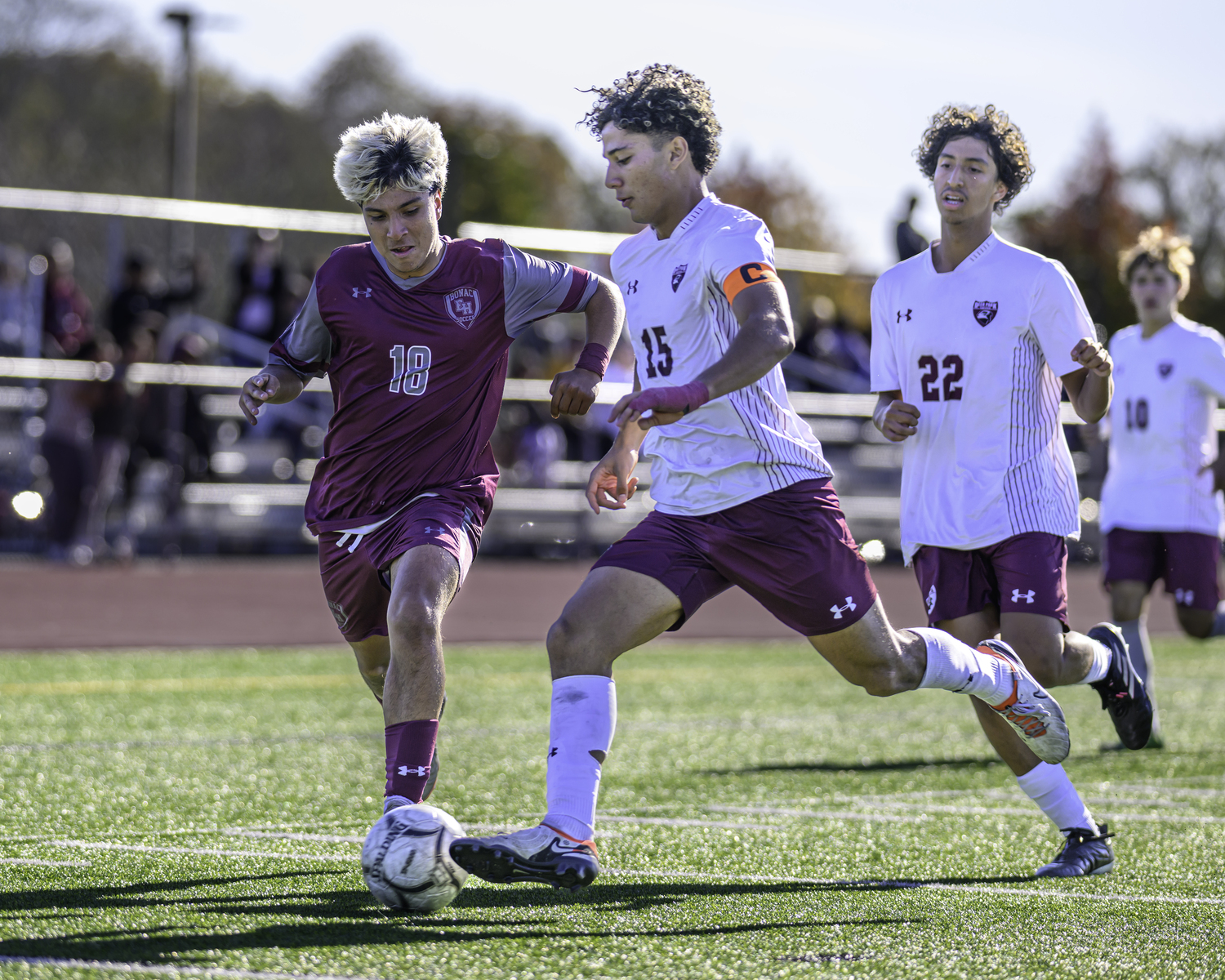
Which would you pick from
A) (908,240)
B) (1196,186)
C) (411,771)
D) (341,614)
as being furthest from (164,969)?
(1196,186)

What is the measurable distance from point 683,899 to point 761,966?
0.78 meters

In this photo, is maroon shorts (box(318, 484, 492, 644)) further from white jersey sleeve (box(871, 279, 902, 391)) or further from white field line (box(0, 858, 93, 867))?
white jersey sleeve (box(871, 279, 902, 391))

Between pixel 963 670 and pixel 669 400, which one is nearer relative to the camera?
pixel 669 400

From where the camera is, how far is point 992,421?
5.31 meters

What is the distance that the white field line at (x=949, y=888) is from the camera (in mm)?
4559

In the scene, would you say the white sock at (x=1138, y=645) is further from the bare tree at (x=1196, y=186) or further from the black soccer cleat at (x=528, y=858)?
the bare tree at (x=1196, y=186)

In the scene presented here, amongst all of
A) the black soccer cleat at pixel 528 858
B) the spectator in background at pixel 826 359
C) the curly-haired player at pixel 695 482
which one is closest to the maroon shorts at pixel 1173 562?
the curly-haired player at pixel 695 482

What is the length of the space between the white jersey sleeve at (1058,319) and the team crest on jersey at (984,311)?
0.11 metres

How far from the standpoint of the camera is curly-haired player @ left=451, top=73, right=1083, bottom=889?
442cm

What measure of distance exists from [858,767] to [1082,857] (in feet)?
8.15

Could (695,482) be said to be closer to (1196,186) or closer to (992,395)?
(992,395)

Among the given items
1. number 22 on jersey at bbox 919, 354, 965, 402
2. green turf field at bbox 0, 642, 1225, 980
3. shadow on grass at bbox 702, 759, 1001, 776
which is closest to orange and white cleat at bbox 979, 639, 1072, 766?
green turf field at bbox 0, 642, 1225, 980

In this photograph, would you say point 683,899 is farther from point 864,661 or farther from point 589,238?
point 589,238

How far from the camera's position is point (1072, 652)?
5316 mm
